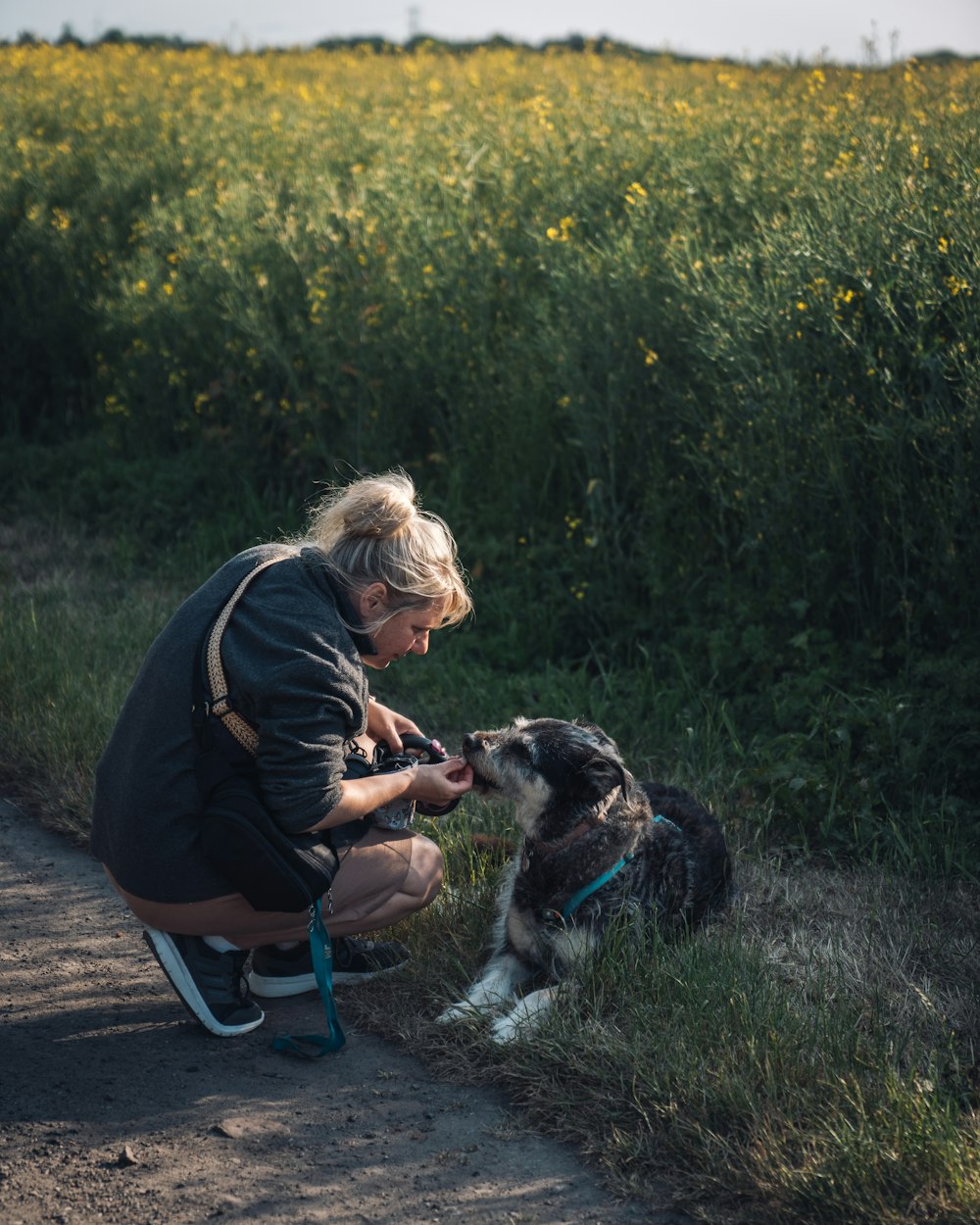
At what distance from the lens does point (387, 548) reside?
3730 millimetres

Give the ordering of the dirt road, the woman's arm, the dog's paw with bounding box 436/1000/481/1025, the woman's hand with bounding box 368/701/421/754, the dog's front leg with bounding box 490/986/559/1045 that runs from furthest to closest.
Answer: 1. the woman's hand with bounding box 368/701/421/754
2. the dog's paw with bounding box 436/1000/481/1025
3. the dog's front leg with bounding box 490/986/559/1045
4. the woman's arm
5. the dirt road

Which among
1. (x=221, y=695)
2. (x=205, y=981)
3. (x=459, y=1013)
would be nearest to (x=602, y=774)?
(x=459, y=1013)

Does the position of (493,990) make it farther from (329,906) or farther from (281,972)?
(281,972)

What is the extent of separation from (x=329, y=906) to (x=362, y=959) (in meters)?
0.47

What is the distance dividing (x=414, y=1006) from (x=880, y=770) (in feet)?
8.28

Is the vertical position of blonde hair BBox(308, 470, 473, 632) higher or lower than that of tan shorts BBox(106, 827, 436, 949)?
higher

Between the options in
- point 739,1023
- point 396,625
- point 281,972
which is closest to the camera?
point 739,1023

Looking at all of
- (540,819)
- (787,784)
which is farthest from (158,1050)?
(787,784)

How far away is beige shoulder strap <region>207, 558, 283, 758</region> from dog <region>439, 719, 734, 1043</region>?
0.87 metres

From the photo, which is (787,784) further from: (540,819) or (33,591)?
(33,591)

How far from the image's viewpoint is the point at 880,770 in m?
5.52

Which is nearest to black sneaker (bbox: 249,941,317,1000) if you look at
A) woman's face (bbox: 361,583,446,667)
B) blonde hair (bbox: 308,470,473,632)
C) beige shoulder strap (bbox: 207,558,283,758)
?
beige shoulder strap (bbox: 207,558,283,758)

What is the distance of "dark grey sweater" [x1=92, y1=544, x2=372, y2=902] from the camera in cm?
348

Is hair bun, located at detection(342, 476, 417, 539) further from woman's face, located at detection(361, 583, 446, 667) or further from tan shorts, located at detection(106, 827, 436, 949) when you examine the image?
tan shorts, located at detection(106, 827, 436, 949)
